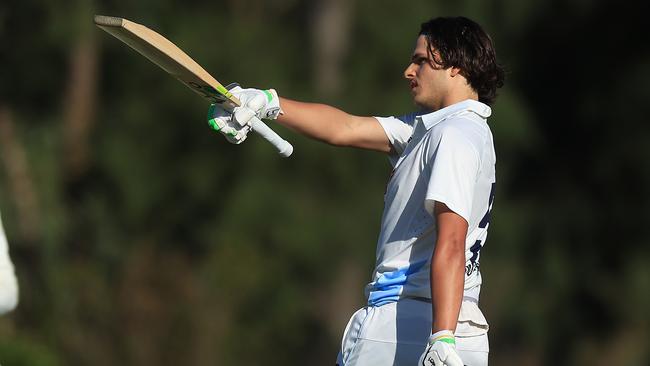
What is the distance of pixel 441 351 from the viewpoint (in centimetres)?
357

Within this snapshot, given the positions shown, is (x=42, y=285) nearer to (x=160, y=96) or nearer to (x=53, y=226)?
(x=53, y=226)

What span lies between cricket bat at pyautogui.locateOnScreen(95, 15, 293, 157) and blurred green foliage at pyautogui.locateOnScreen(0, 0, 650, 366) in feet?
27.5

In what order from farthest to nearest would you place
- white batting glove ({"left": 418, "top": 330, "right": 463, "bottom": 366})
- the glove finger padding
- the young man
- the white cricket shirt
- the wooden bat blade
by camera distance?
the glove finger padding, the wooden bat blade, the white cricket shirt, the young man, white batting glove ({"left": 418, "top": 330, "right": 463, "bottom": 366})

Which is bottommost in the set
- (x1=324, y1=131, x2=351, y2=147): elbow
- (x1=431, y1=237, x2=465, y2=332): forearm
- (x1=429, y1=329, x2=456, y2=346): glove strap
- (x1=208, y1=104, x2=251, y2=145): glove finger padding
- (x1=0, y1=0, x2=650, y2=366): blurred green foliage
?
(x1=429, y1=329, x2=456, y2=346): glove strap

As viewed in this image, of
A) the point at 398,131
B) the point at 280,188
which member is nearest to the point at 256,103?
the point at 398,131

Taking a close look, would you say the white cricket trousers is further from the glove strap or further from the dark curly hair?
the dark curly hair

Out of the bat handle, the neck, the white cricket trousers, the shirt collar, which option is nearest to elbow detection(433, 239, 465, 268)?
the white cricket trousers

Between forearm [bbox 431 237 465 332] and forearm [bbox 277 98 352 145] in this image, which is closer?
forearm [bbox 431 237 465 332]

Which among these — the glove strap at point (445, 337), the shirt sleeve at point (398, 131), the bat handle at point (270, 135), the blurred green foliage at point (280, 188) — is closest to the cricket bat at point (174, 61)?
the bat handle at point (270, 135)

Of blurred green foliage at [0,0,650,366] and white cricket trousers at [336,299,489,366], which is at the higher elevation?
blurred green foliage at [0,0,650,366]

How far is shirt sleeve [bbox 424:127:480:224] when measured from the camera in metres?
3.71

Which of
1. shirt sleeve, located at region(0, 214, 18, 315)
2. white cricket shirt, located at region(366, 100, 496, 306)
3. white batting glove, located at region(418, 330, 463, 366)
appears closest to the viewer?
shirt sleeve, located at region(0, 214, 18, 315)

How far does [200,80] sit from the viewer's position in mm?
4109

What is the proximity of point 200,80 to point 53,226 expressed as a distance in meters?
8.68
